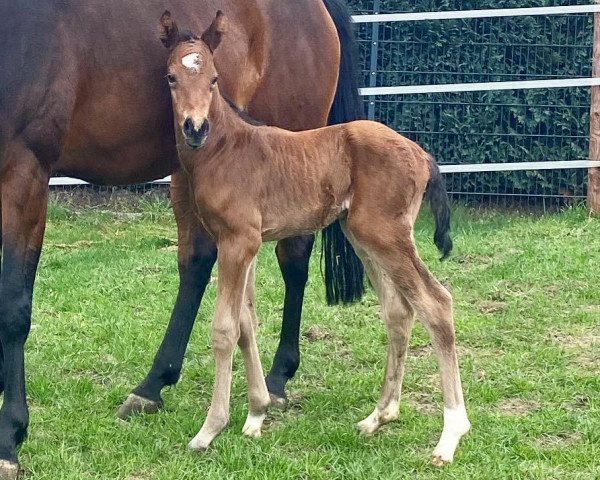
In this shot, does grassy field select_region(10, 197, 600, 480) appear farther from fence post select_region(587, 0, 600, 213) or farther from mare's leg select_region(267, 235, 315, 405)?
fence post select_region(587, 0, 600, 213)

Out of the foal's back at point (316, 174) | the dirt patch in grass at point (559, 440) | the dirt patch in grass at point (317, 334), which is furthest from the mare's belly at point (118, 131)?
the dirt patch in grass at point (559, 440)

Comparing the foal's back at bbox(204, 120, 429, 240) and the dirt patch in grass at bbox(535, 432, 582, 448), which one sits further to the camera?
the dirt patch in grass at bbox(535, 432, 582, 448)

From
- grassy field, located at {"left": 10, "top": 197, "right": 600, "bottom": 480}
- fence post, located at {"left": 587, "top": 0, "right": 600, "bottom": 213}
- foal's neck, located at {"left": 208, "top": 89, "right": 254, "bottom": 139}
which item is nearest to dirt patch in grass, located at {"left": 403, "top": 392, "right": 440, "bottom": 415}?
grassy field, located at {"left": 10, "top": 197, "right": 600, "bottom": 480}

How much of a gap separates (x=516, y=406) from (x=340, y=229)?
50.6 inches

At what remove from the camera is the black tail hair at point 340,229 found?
16.7ft

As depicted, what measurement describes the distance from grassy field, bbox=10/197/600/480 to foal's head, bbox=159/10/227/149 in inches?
51.8

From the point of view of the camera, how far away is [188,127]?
3703 millimetres

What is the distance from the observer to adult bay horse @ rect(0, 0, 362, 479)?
12.6 ft

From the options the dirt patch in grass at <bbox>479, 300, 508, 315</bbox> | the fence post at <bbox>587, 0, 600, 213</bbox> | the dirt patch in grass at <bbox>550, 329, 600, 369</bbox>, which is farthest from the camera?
the fence post at <bbox>587, 0, 600, 213</bbox>

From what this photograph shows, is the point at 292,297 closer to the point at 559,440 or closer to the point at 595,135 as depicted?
the point at 559,440

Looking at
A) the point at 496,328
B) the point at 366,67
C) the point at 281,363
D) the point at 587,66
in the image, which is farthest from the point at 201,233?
the point at 587,66

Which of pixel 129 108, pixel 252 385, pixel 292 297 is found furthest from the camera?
pixel 292 297

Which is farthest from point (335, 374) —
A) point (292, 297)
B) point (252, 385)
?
point (252, 385)

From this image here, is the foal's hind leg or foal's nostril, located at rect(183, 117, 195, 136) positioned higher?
foal's nostril, located at rect(183, 117, 195, 136)
